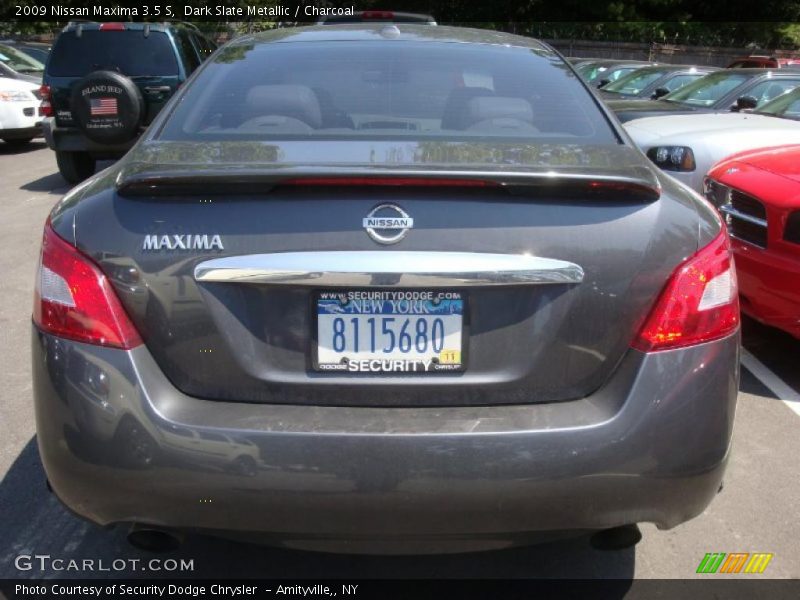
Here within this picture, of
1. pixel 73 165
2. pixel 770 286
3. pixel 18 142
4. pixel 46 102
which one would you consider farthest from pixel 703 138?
pixel 18 142

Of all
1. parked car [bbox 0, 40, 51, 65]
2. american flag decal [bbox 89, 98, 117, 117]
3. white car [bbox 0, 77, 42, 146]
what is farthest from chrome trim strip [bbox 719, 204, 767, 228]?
parked car [bbox 0, 40, 51, 65]

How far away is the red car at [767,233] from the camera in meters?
4.37

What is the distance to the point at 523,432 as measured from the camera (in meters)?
2.14

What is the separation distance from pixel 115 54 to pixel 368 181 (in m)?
Result: 9.24

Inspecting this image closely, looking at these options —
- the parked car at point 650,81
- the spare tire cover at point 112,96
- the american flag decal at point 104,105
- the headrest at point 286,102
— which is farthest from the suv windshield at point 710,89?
the headrest at point 286,102

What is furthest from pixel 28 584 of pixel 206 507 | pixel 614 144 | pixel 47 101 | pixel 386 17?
pixel 47 101

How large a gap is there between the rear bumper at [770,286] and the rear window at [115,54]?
7.67 meters

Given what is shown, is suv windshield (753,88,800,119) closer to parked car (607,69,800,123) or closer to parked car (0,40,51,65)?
A: parked car (607,69,800,123)

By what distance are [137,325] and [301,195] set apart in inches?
20.9

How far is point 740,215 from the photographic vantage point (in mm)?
4848

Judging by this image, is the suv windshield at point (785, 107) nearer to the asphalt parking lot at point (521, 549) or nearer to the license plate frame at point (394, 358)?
the asphalt parking lot at point (521, 549)

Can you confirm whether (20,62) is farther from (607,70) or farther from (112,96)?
(607,70)

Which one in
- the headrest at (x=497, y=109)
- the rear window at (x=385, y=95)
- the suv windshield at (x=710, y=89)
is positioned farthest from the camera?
the suv windshield at (x=710, y=89)

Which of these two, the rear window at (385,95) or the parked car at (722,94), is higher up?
the rear window at (385,95)
